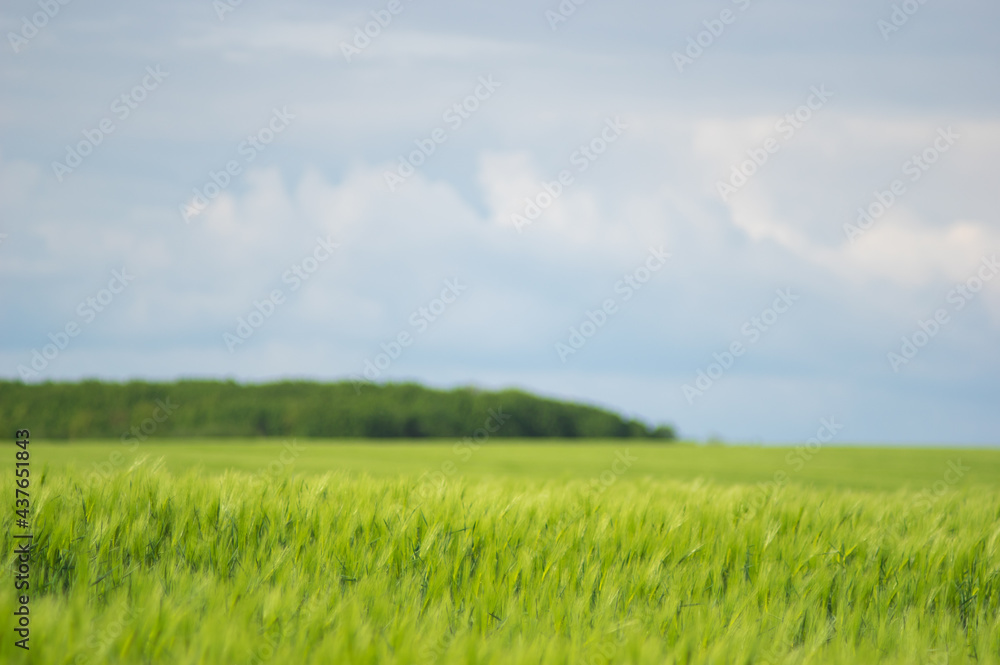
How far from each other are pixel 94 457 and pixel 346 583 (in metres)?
5.32

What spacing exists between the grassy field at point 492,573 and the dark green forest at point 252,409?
959cm

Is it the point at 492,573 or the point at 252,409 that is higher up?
the point at 252,409

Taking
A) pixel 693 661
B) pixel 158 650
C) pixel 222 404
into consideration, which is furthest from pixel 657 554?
pixel 222 404

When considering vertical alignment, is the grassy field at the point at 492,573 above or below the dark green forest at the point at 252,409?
below

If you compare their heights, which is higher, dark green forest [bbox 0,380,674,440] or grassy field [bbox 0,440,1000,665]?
dark green forest [bbox 0,380,674,440]

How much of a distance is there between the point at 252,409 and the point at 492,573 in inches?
470

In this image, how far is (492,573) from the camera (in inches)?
126

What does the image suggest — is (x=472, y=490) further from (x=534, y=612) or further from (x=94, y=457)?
(x=94, y=457)

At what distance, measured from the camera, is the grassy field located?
7.06 feet

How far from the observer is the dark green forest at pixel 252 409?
13531 mm

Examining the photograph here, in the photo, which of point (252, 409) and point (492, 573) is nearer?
point (492, 573)

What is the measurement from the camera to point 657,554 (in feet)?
11.5

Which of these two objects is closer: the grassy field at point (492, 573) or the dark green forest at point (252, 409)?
the grassy field at point (492, 573)

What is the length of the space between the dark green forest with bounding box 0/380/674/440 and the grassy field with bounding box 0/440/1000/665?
9.59 meters
